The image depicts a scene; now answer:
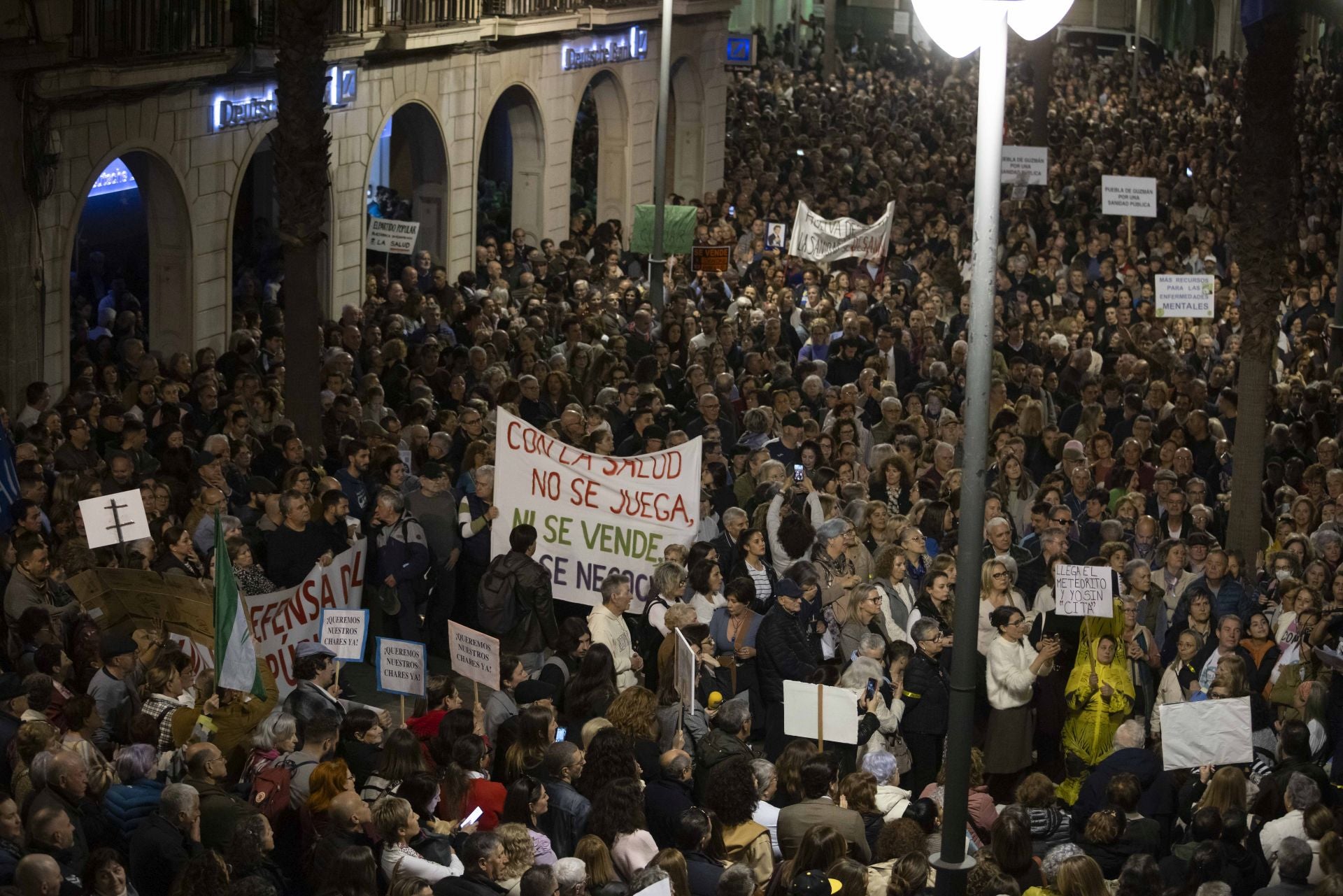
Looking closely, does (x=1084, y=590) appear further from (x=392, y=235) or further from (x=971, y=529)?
(x=392, y=235)

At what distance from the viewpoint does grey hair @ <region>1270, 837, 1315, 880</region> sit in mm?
8594

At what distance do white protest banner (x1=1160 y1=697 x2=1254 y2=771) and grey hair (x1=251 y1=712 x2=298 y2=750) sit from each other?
4.41 meters

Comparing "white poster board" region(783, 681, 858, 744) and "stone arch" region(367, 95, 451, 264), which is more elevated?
"stone arch" region(367, 95, 451, 264)

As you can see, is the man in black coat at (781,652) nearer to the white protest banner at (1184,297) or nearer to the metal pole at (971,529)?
the metal pole at (971,529)

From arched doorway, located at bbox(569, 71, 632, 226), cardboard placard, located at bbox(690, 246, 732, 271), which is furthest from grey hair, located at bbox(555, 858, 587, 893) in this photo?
arched doorway, located at bbox(569, 71, 632, 226)

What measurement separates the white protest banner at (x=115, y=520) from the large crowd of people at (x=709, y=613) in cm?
12

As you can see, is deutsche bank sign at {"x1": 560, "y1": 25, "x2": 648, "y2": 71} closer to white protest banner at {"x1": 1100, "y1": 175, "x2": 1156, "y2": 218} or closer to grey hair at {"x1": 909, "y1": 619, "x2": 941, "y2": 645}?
white protest banner at {"x1": 1100, "y1": 175, "x2": 1156, "y2": 218}

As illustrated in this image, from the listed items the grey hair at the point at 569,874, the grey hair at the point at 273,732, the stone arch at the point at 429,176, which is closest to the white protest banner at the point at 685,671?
the grey hair at the point at 273,732

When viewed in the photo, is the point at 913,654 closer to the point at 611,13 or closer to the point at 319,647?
the point at 319,647

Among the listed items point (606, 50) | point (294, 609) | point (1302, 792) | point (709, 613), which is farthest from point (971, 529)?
point (606, 50)

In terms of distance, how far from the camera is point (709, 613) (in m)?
11.6

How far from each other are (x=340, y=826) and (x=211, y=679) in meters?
2.45

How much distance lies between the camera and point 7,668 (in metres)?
10.9

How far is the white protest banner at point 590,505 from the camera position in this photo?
12.5 metres
